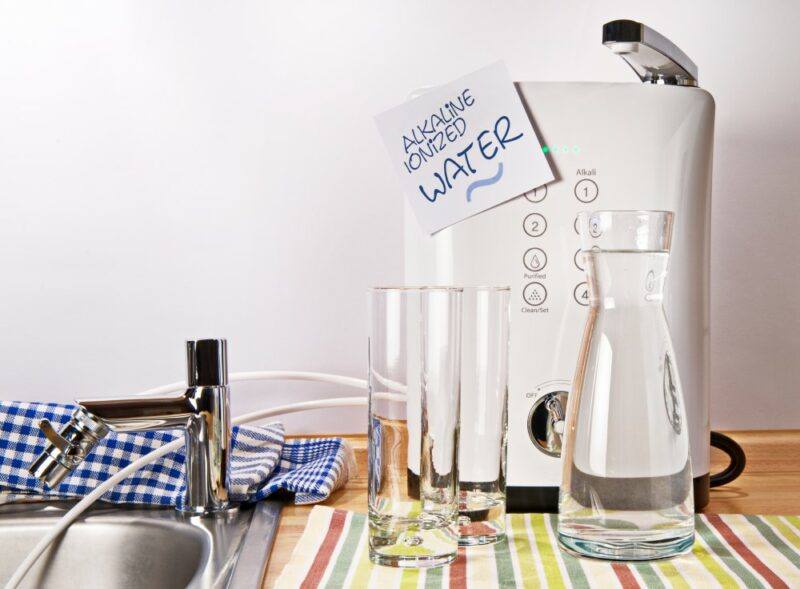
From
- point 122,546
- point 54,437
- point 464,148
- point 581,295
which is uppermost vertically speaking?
point 464,148

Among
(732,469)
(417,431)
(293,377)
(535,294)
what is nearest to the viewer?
(417,431)

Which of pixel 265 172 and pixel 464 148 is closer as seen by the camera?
pixel 464 148

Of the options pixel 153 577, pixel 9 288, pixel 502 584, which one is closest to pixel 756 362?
pixel 502 584

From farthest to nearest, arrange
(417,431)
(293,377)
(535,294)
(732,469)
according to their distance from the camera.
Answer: (293,377) < (732,469) < (535,294) < (417,431)

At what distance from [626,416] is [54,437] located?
454mm

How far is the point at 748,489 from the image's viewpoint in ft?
2.59

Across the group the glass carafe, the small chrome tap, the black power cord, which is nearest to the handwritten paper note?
the glass carafe

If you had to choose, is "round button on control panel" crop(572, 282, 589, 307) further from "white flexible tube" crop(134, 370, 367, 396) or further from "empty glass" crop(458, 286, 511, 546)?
"white flexible tube" crop(134, 370, 367, 396)

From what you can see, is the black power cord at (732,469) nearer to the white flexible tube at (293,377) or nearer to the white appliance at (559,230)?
the white appliance at (559,230)

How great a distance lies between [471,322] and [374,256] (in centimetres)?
33

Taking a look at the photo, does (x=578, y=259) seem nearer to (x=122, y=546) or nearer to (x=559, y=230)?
(x=559, y=230)

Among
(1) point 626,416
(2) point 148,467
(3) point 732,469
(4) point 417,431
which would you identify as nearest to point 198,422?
(2) point 148,467

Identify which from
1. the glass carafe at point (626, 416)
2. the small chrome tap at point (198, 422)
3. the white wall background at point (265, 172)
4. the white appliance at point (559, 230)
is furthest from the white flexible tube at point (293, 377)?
the glass carafe at point (626, 416)

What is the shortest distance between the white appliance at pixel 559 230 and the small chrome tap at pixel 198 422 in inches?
9.0
